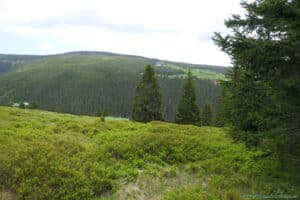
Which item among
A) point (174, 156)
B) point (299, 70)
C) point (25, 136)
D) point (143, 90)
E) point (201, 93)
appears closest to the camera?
point (299, 70)

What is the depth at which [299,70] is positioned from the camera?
947cm

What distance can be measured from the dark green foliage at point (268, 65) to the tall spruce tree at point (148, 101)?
30493 millimetres

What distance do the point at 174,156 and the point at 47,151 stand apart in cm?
523

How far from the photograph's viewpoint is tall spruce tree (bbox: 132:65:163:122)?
41.4 meters

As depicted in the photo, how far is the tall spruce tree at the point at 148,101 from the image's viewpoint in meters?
41.4

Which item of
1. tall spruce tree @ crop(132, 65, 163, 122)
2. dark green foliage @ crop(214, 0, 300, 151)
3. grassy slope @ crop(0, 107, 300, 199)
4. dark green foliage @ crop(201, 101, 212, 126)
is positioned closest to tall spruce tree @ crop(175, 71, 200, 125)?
tall spruce tree @ crop(132, 65, 163, 122)

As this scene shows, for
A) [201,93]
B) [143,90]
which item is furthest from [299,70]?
[201,93]

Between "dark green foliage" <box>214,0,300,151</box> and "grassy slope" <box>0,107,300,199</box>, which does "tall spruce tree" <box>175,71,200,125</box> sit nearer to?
"grassy slope" <box>0,107,300,199</box>

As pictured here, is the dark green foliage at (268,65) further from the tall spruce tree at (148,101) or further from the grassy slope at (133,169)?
the tall spruce tree at (148,101)

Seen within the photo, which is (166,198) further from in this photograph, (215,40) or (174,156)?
(215,40)

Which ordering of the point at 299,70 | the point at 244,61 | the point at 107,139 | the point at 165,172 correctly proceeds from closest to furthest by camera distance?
the point at 299,70
the point at 244,61
the point at 165,172
the point at 107,139

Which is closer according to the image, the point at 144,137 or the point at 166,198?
the point at 166,198

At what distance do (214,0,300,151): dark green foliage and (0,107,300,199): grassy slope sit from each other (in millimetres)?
1986

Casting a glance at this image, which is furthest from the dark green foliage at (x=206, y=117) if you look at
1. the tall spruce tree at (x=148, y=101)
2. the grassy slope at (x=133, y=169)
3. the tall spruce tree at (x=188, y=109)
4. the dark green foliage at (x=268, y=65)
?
the dark green foliage at (x=268, y=65)
